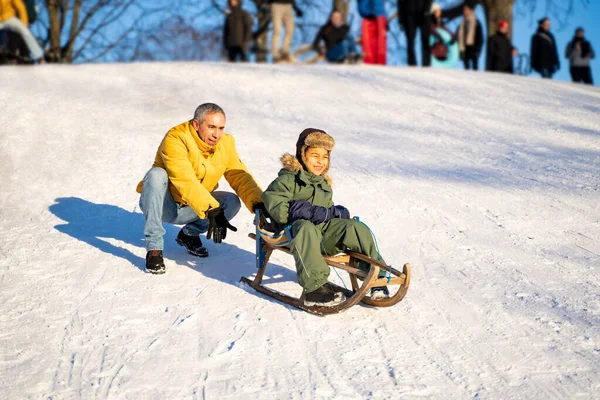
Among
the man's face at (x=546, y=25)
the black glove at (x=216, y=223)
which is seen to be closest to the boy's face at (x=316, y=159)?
the black glove at (x=216, y=223)

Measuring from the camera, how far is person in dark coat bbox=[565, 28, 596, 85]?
13.6 meters

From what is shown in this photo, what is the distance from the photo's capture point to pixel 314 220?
415 cm

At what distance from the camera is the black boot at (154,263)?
182 inches

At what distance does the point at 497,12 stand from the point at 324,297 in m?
14.0

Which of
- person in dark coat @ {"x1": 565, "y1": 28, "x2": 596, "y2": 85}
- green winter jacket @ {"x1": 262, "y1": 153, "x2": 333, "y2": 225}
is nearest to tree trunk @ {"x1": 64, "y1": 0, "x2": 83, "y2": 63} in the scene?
person in dark coat @ {"x1": 565, "y1": 28, "x2": 596, "y2": 85}

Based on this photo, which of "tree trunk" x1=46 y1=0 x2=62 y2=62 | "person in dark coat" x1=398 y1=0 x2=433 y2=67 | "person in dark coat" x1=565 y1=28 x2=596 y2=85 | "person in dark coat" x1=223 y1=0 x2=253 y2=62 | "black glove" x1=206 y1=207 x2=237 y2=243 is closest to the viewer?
"black glove" x1=206 y1=207 x2=237 y2=243

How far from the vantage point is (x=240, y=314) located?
13.2 feet

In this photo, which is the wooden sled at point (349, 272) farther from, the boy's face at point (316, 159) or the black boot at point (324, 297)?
the boy's face at point (316, 159)

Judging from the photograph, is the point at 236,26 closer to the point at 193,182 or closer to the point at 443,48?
the point at 443,48

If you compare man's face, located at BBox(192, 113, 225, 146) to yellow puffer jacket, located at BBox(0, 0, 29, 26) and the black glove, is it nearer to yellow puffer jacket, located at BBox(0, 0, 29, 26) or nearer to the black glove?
the black glove

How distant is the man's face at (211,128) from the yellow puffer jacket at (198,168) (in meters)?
0.04

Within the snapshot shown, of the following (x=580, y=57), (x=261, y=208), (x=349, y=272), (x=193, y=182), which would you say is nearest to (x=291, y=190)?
(x=261, y=208)

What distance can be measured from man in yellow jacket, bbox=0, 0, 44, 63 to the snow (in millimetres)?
2127

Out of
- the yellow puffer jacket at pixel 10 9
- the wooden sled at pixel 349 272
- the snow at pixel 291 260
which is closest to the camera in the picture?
the snow at pixel 291 260
